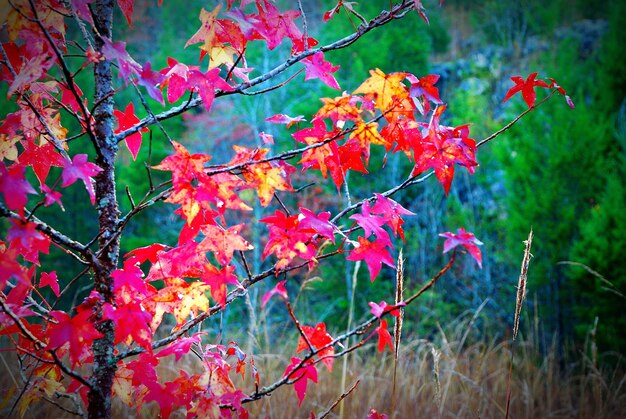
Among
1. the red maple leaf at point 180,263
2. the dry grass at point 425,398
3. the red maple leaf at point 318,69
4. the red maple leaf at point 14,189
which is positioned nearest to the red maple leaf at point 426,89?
the red maple leaf at point 318,69

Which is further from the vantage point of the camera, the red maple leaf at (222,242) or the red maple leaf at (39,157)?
the red maple leaf at (39,157)

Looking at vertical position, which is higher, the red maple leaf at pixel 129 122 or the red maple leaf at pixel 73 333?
the red maple leaf at pixel 129 122

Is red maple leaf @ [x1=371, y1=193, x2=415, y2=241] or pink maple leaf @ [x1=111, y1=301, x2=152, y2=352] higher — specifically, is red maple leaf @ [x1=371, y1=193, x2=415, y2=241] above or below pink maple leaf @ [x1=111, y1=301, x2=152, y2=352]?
above

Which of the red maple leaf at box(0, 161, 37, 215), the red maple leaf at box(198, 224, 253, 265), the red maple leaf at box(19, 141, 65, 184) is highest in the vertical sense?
the red maple leaf at box(19, 141, 65, 184)

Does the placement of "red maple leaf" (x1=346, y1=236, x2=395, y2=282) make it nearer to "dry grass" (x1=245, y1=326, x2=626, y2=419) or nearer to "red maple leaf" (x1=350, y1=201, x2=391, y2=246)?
"red maple leaf" (x1=350, y1=201, x2=391, y2=246)

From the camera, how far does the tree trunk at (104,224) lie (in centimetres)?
121

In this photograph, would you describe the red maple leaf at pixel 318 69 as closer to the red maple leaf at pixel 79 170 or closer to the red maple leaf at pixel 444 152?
the red maple leaf at pixel 444 152

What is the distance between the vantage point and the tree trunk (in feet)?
3.96

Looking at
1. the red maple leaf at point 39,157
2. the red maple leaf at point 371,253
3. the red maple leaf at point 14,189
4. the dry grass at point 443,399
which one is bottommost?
the dry grass at point 443,399

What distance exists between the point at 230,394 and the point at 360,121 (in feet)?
2.65

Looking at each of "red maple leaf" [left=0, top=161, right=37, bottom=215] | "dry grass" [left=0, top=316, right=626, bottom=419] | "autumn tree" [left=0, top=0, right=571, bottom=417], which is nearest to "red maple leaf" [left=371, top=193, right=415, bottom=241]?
"autumn tree" [left=0, top=0, right=571, bottom=417]

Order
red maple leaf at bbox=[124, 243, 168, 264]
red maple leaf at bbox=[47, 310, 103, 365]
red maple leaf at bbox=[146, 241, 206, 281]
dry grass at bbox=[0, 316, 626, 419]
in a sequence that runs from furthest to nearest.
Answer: dry grass at bbox=[0, 316, 626, 419]
red maple leaf at bbox=[124, 243, 168, 264]
red maple leaf at bbox=[146, 241, 206, 281]
red maple leaf at bbox=[47, 310, 103, 365]

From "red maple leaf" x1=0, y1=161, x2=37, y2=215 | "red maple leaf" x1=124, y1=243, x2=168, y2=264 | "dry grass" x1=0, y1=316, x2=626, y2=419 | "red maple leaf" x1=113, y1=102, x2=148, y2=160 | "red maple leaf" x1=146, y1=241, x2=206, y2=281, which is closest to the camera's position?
"red maple leaf" x1=0, y1=161, x2=37, y2=215

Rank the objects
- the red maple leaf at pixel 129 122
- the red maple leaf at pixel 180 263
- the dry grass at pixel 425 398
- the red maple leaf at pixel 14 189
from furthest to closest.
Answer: the dry grass at pixel 425 398 < the red maple leaf at pixel 129 122 < the red maple leaf at pixel 180 263 < the red maple leaf at pixel 14 189
